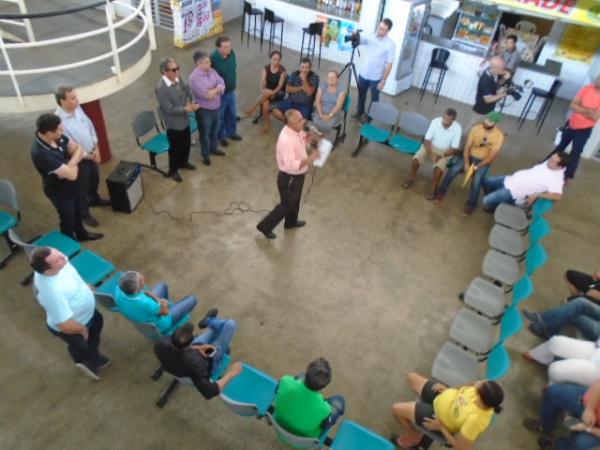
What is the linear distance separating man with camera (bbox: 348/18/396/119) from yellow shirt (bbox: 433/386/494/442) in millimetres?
5297

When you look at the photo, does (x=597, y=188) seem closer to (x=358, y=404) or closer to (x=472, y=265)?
(x=472, y=265)

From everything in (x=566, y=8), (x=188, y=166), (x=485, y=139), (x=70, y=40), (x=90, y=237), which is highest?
(x=566, y=8)

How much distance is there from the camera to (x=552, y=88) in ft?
26.3

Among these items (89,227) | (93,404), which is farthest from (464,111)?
(93,404)

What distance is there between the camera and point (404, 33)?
789cm

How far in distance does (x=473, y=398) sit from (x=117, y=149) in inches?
224

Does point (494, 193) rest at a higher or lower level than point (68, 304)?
lower

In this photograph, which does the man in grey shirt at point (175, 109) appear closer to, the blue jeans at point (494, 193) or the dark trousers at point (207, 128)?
the dark trousers at point (207, 128)

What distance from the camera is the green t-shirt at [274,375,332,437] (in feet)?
9.78

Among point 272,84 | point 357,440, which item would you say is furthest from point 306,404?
point 272,84

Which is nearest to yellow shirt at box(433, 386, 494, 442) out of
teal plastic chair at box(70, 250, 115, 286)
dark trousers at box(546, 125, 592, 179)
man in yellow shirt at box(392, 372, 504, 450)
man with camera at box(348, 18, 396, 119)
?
man in yellow shirt at box(392, 372, 504, 450)

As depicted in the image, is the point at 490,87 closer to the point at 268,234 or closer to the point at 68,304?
the point at 268,234

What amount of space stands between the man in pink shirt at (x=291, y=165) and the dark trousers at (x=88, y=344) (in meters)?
2.21

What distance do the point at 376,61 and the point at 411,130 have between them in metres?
1.38
